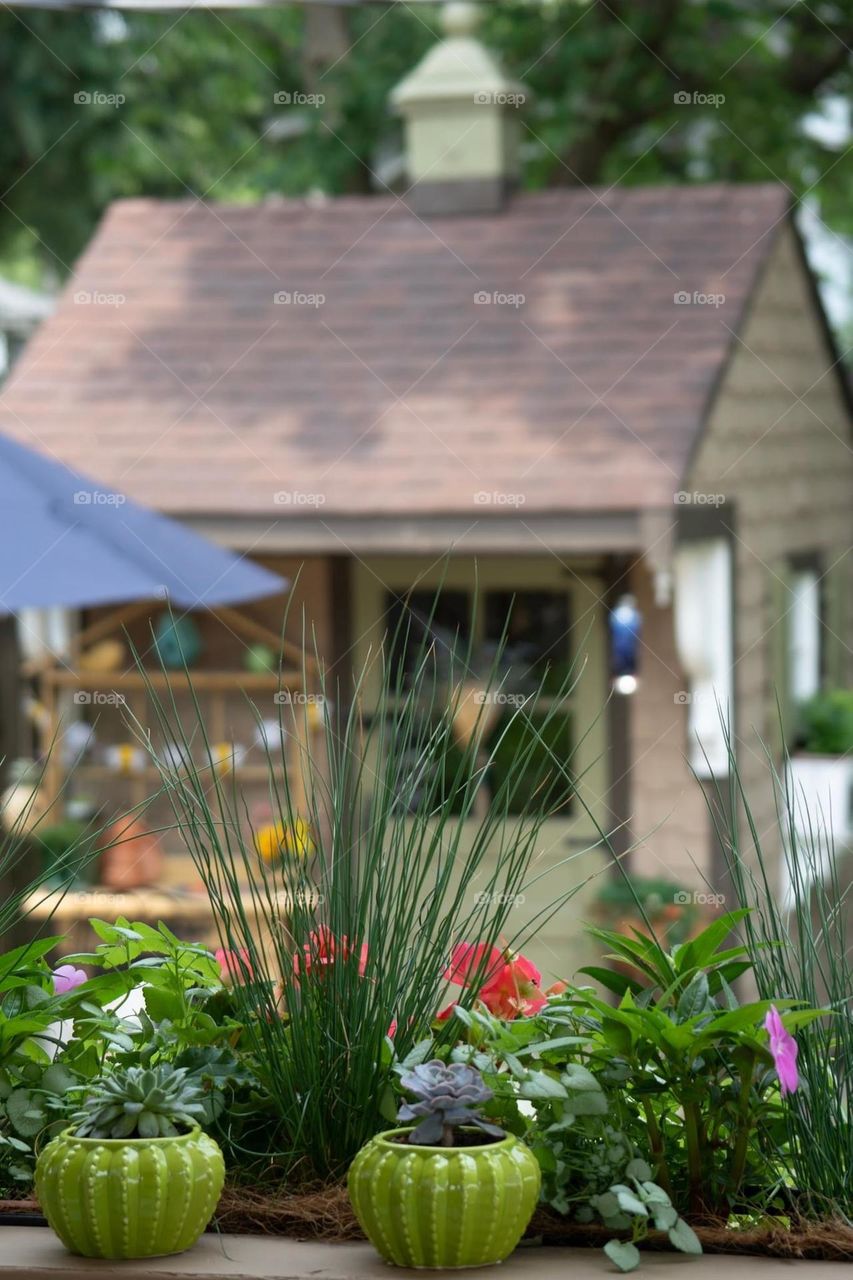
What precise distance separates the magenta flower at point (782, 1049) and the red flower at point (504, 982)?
320mm

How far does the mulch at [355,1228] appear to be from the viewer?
50.6 inches

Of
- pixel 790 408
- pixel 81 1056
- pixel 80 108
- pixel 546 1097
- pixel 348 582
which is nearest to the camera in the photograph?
pixel 546 1097

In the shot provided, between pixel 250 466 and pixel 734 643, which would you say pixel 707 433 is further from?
pixel 250 466

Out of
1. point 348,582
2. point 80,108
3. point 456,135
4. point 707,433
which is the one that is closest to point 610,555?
point 707,433

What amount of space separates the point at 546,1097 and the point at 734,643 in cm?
538

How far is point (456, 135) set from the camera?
22.8 feet
